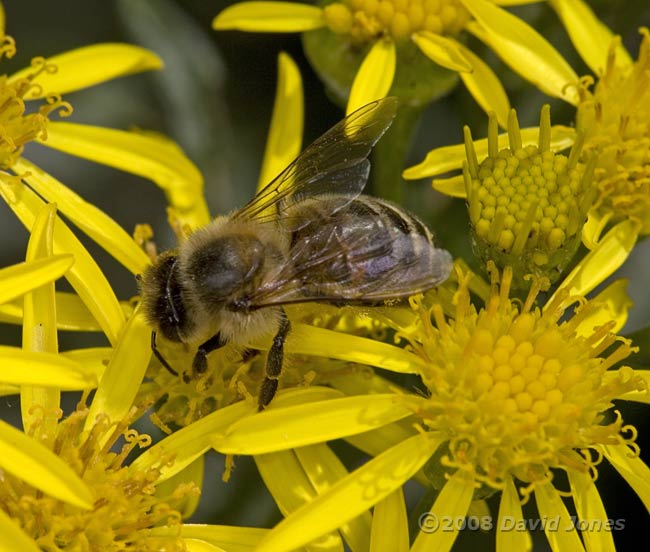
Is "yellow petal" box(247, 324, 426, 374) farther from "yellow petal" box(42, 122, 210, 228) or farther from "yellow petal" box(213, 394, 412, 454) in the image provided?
"yellow petal" box(42, 122, 210, 228)

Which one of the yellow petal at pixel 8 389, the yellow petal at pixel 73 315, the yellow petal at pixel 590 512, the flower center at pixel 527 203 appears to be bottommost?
the yellow petal at pixel 590 512

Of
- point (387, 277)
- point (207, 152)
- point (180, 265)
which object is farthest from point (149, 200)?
point (387, 277)

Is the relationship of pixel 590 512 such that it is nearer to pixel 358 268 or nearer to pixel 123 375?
pixel 358 268

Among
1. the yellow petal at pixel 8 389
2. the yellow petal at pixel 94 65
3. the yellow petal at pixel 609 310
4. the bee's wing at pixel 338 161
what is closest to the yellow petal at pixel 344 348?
the bee's wing at pixel 338 161

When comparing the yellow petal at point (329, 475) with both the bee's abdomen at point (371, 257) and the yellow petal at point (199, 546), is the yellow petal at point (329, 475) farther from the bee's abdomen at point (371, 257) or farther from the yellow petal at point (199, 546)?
the bee's abdomen at point (371, 257)

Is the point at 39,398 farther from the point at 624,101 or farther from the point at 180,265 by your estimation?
the point at 624,101
